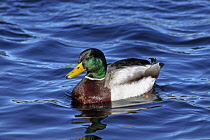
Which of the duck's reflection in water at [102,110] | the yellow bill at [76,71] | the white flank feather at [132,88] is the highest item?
the yellow bill at [76,71]

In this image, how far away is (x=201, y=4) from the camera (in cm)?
1700

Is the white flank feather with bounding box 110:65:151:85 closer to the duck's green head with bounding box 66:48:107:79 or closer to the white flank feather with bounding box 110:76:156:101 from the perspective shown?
the white flank feather with bounding box 110:76:156:101

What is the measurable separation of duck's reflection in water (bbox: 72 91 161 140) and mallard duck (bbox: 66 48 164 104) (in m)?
0.15

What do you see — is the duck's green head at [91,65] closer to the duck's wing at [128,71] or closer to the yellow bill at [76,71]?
the yellow bill at [76,71]

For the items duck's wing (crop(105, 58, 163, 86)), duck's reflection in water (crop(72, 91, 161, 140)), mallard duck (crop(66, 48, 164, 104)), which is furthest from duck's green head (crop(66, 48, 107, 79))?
duck's reflection in water (crop(72, 91, 161, 140))

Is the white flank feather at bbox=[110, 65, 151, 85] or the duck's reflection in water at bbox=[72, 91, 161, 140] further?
the white flank feather at bbox=[110, 65, 151, 85]

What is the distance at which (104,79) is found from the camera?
941 cm

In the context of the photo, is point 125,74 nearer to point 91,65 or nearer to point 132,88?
point 132,88

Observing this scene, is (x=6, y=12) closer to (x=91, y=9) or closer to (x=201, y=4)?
(x=91, y=9)

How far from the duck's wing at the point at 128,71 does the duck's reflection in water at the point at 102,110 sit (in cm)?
39

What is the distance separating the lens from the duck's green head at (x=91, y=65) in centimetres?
906

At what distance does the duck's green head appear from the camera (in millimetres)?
9062

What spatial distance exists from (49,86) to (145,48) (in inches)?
143

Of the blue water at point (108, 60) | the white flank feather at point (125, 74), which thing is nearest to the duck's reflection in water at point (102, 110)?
the blue water at point (108, 60)
